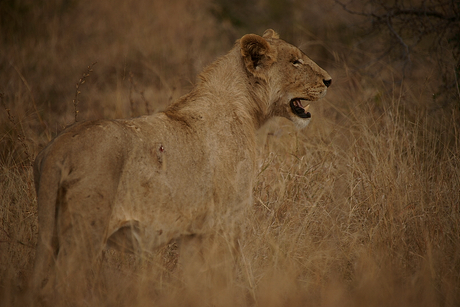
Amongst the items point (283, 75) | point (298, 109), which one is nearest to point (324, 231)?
point (298, 109)

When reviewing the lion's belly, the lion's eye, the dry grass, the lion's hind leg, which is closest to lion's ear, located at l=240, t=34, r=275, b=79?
the lion's eye

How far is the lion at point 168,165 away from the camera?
262cm

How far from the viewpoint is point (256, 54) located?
3.76 meters

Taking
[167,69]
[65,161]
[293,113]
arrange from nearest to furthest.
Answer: [65,161]
[293,113]
[167,69]

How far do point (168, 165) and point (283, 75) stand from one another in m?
1.42

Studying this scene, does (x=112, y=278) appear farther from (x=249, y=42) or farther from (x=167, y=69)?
(x=167, y=69)

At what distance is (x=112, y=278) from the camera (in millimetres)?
3133

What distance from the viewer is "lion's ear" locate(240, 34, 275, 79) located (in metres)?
3.66

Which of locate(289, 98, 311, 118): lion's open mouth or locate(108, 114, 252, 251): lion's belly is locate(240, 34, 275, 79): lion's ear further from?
locate(108, 114, 252, 251): lion's belly

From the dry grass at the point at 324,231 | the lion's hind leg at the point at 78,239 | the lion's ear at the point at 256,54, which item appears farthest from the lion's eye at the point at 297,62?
the lion's hind leg at the point at 78,239

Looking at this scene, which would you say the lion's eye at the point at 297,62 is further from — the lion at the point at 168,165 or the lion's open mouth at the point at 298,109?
the lion's open mouth at the point at 298,109

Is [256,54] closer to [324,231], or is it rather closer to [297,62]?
[297,62]

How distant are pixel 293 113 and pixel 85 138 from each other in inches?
75.1

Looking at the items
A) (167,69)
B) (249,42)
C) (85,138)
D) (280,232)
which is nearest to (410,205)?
(280,232)
